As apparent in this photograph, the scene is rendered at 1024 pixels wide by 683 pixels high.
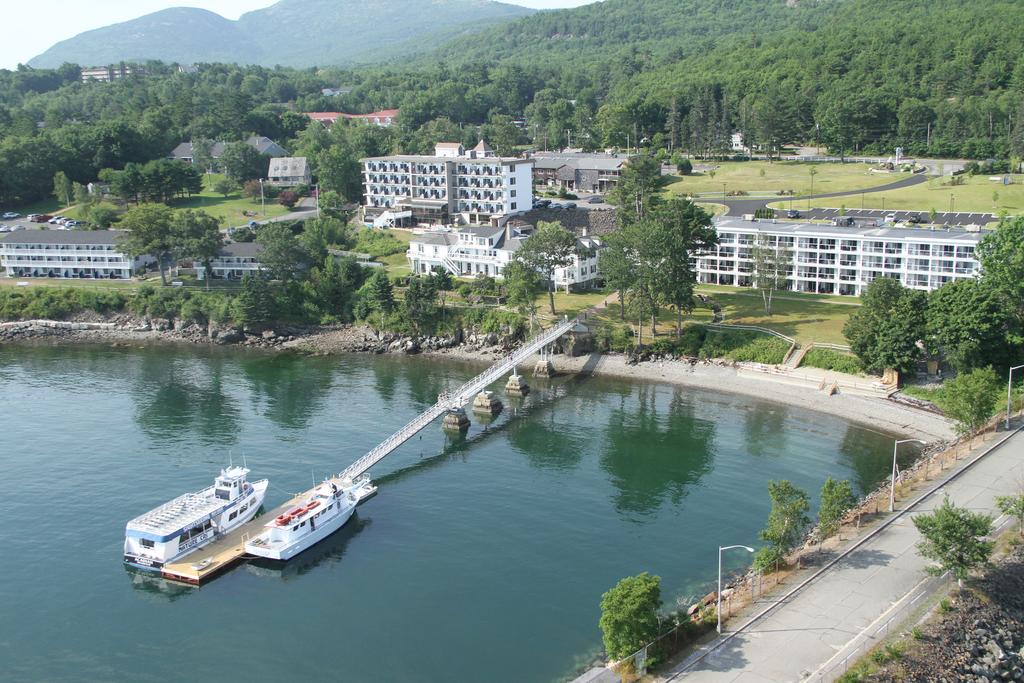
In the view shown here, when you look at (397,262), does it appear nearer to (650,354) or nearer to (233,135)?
(650,354)

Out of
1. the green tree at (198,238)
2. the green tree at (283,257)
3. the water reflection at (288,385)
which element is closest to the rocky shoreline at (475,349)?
the water reflection at (288,385)

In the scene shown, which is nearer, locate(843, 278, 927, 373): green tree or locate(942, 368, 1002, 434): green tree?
locate(942, 368, 1002, 434): green tree

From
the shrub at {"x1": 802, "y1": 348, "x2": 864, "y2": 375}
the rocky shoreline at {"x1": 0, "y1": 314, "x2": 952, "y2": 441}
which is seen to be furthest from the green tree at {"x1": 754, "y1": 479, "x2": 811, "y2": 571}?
the shrub at {"x1": 802, "y1": 348, "x2": 864, "y2": 375}

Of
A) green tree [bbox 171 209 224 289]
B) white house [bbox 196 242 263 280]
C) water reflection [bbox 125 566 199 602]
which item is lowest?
water reflection [bbox 125 566 199 602]

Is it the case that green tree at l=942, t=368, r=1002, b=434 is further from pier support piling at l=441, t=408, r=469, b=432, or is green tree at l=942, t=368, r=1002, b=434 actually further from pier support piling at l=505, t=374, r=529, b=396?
pier support piling at l=441, t=408, r=469, b=432

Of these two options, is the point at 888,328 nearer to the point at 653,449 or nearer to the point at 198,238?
the point at 653,449

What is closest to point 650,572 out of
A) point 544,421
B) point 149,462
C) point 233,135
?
point 544,421

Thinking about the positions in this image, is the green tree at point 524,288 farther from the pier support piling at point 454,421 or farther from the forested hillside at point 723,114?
the forested hillside at point 723,114
